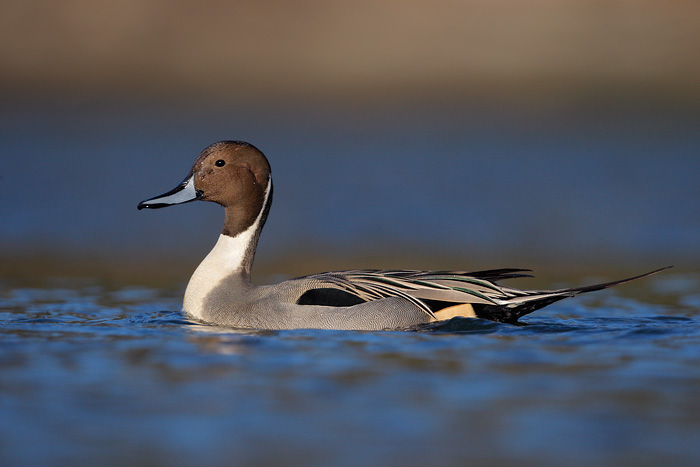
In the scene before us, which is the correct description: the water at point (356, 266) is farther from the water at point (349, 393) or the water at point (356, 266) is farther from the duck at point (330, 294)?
the duck at point (330, 294)

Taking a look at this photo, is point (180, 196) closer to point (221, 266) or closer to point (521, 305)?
point (221, 266)

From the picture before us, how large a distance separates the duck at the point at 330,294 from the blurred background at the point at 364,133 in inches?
95.3

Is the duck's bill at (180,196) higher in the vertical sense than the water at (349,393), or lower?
higher

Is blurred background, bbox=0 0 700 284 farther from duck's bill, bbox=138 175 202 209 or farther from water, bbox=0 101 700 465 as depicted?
duck's bill, bbox=138 175 202 209

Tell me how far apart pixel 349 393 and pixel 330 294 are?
2.07m

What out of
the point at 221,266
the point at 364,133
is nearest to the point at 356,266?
the point at 221,266

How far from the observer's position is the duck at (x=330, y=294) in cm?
757

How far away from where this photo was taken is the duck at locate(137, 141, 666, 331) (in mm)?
7574

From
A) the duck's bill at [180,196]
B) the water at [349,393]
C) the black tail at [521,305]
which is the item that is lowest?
the water at [349,393]

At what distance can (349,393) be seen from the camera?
5586 millimetres

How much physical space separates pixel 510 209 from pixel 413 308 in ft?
23.7

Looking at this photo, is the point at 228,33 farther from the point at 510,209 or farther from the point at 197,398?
the point at 197,398

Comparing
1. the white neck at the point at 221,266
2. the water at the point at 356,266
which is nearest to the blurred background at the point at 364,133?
the water at the point at 356,266

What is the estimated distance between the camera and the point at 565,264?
11555mm
